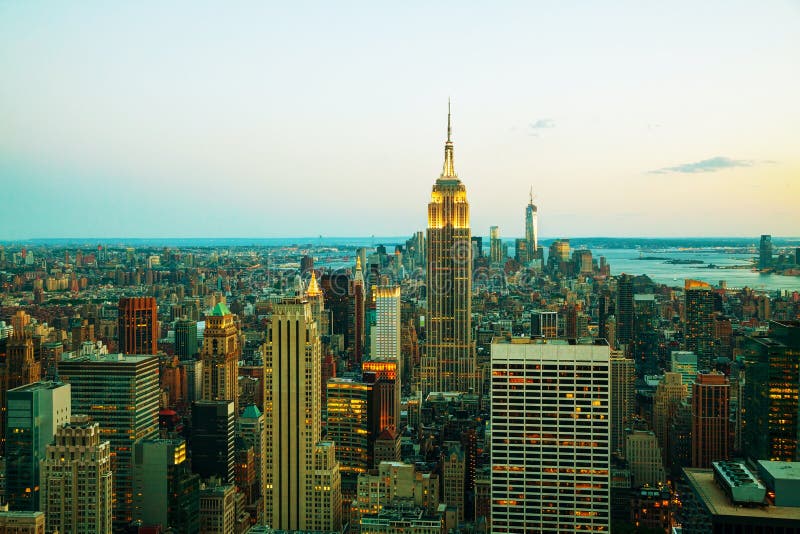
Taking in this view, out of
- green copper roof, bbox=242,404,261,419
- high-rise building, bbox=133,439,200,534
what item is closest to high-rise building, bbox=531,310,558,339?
green copper roof, bbox=242,404,261,419

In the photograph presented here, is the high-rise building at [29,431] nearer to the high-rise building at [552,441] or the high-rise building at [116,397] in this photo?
the high-rise building at [116,397]

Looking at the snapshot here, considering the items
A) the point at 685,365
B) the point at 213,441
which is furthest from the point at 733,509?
the point at 685,365

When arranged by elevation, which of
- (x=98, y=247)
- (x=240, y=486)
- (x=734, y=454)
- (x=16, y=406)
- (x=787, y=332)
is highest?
(x=98, y=247)

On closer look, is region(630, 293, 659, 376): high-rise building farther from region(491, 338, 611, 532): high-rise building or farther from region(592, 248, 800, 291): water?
region(491, 338, 611, 532): high-rise building

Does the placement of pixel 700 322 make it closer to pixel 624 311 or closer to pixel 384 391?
pixel 624 311

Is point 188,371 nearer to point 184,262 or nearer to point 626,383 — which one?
point 184,262

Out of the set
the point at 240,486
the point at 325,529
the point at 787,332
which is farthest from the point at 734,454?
the point at 240,486
